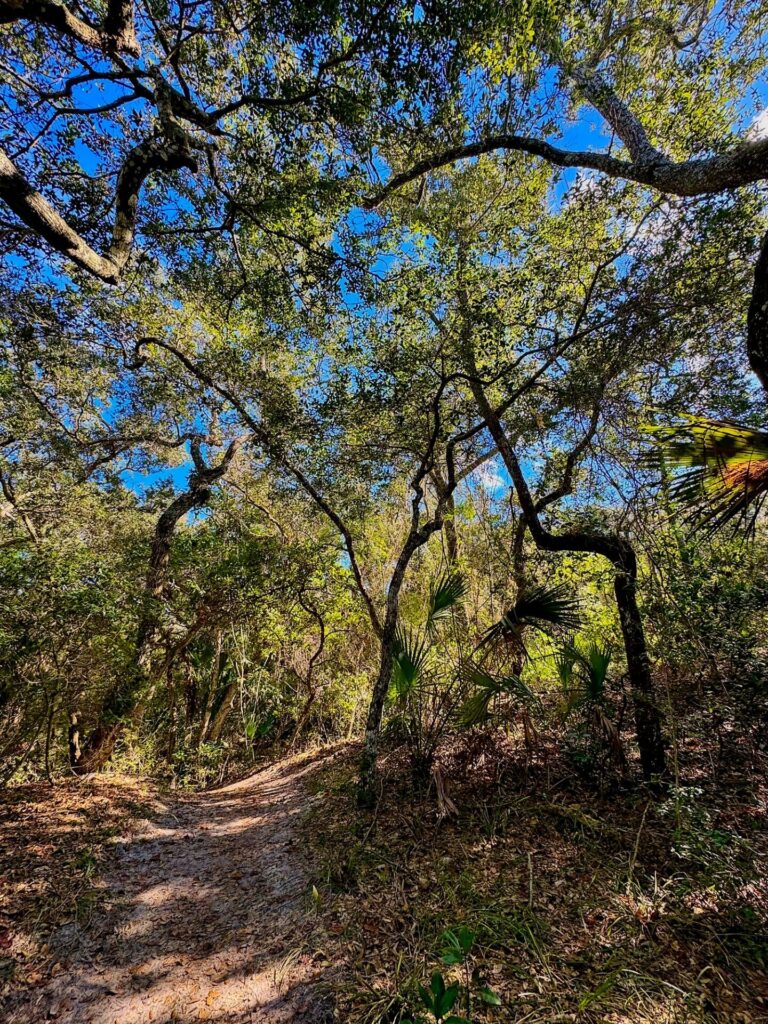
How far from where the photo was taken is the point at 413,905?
3.00 metres

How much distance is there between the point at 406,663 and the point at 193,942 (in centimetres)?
280

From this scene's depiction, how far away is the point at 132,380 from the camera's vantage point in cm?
758

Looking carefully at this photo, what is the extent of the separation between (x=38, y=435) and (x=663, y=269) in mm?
10511

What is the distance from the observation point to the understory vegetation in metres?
2.73

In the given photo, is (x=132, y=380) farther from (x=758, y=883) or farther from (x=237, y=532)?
(x=758, y=883)

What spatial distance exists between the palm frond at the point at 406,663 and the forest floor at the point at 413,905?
3.20 feet

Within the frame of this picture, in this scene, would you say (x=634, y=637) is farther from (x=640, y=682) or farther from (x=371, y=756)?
(x=371, y=756)

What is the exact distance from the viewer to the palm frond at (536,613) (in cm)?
405

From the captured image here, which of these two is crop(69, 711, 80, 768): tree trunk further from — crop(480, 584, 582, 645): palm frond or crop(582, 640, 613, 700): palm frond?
crop(582, 640, 613, 700): palm frond

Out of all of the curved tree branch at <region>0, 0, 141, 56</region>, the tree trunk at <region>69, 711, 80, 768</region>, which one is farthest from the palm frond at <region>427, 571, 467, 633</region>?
the curved tree branch at <region>0, 0, 141, 56</region>

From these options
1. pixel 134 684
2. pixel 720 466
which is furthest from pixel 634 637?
pixel 134 684

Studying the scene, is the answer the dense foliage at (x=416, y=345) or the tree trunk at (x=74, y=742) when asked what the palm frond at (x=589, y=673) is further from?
the tree trunk at (x=74, y=742)

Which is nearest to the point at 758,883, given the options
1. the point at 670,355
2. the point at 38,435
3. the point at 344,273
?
the point at 670,355

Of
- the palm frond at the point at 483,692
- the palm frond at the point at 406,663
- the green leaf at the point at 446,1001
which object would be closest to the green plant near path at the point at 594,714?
the palm frond at the point at 483,692
